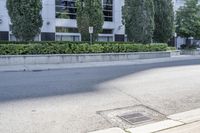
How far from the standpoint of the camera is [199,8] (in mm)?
36844

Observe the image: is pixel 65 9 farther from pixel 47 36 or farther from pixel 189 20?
pixel 189 20

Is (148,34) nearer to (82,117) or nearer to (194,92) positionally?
(194,92)

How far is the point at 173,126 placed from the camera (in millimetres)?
5961

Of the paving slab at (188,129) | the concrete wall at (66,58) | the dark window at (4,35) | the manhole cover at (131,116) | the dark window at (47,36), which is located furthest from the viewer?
the dark window at (47,36)

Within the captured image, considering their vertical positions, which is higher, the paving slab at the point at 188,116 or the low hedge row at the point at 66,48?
the low hedge row at the point at 66,48

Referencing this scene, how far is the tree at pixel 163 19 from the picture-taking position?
31.5 meters

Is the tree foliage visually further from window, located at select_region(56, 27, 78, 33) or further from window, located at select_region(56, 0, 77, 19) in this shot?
window, located at select_region(56, 0, 77, 19)

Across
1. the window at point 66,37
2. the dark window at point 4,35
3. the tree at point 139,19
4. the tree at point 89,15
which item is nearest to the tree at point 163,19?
the tree at point 139,19

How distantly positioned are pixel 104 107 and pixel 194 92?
139 inches

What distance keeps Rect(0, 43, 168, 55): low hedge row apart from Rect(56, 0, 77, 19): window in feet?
42.9

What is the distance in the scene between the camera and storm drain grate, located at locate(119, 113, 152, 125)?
6.40 metres

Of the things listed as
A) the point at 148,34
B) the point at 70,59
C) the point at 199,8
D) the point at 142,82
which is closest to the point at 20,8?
the point at 70,59

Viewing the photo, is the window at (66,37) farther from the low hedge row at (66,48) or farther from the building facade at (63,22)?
the low hedge row at (66,48)

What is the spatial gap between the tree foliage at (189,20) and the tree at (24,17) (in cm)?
2072
